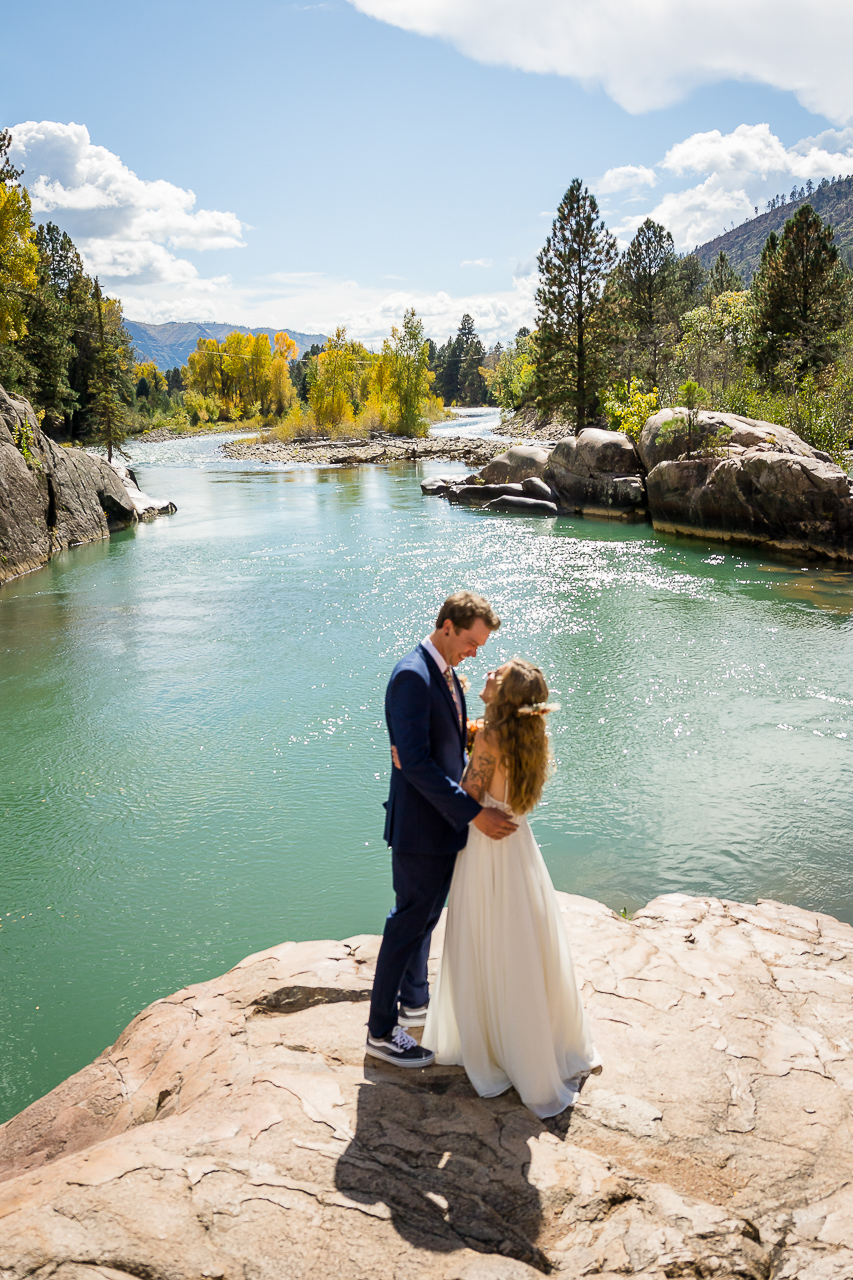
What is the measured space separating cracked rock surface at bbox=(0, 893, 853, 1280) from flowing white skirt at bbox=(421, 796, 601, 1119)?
126 millimetres

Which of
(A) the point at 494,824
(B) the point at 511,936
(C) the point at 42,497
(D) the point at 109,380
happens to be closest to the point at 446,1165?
(B) the point at 511,936

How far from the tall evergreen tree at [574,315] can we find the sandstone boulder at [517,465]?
700 centimetres

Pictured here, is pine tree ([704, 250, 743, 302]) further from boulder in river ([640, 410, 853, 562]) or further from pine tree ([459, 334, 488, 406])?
boulder in river ([640, 410, 853, 562])

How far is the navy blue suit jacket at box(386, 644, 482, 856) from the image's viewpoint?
10.5ft

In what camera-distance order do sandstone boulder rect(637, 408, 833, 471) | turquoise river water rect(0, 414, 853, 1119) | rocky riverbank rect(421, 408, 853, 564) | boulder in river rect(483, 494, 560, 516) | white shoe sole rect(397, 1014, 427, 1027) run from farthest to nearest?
boulder in river rect(483, 494, 560, 516)
sandstone boulder rect(637, 408, 833, 471)
rocky riverbank rect(421, 408, 853, 564)
turquoise river water rect(0, 414, 853, 1119)
white shoe sole rect(397, 1014, 427, 1027)

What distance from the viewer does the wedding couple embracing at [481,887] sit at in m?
3.21

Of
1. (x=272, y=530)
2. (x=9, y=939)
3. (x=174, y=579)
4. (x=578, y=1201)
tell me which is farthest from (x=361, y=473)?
(x=578, y=1201)

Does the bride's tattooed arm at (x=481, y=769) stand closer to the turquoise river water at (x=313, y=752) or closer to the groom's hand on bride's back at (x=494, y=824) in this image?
the groom's hand on bride's back at (x=494, y=824)

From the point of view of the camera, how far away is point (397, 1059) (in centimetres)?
340

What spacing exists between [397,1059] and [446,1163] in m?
0.61

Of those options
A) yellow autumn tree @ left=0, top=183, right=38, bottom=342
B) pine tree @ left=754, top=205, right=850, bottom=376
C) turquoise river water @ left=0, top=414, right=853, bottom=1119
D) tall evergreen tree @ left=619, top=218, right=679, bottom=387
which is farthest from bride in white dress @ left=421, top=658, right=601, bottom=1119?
tall evergreen tree @ left=619, top=218, right=679, bottom=387

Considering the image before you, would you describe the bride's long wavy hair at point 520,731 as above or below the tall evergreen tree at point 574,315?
below

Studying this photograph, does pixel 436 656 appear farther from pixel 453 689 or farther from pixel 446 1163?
pixel 446 1163

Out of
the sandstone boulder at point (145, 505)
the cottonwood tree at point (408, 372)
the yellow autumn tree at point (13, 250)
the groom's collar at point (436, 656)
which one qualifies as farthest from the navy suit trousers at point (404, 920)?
the cottonwood tree at point (408, 372)
